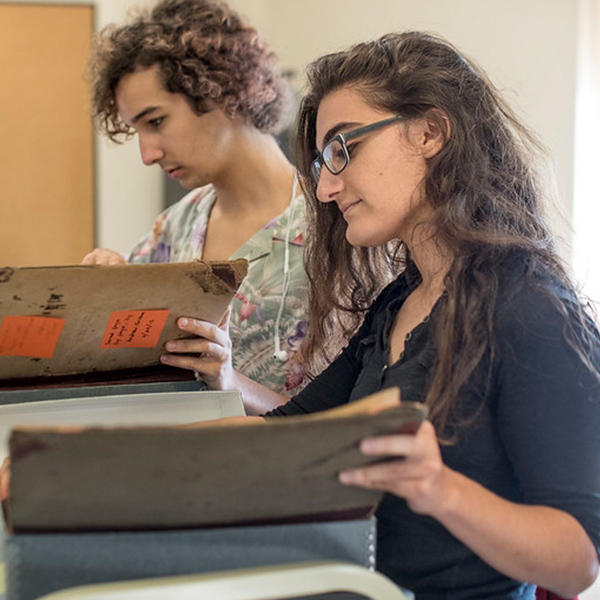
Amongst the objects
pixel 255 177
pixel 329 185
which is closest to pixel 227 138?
pixel 255 177

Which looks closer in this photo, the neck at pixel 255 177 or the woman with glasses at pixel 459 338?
the woman with glasses at pixel 459 338

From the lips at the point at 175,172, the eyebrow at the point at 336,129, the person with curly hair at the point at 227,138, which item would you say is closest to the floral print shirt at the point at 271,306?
the person with curly hair at the point at 227,138

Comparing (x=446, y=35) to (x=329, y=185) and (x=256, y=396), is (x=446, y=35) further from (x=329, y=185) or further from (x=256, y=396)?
(x=329, y=185)

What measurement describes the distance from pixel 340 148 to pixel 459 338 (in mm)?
309

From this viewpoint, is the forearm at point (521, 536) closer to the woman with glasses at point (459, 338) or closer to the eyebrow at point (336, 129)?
the woman with glasses at point (459, 338)

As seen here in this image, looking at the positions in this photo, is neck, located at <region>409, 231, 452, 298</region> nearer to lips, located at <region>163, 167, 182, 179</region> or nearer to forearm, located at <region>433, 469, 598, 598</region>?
forearm, located at <region>433, 469, 598, 598</region>

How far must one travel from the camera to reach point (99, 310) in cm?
110

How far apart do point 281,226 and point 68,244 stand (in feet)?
6.52

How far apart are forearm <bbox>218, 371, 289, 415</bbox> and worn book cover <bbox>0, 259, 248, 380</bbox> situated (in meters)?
0.28

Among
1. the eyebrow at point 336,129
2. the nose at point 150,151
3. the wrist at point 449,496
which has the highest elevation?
the eyebrow at point 336,129

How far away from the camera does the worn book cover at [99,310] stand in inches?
41.6

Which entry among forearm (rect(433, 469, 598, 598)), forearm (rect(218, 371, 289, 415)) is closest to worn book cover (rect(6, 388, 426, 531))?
forearm (rect(433, 469, 598, 598))

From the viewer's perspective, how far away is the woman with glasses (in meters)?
0.83

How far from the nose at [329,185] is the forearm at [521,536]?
19.4 inches
